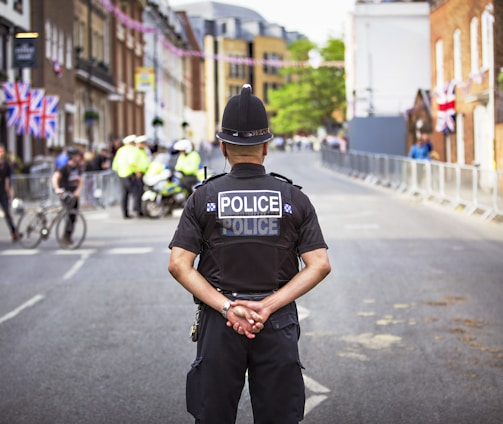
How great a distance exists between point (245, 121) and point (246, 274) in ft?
2.04

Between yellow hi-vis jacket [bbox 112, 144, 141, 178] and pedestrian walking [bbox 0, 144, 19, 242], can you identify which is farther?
yellow hi-vis jacket [bbox 112, 144, 141, 178]

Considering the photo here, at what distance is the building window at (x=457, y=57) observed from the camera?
34.0 m

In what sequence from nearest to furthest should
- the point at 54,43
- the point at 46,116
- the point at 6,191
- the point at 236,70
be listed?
1. the point at 6,191
2. the point at 46,116
3. the point at 54,43
4. the point at 236,70

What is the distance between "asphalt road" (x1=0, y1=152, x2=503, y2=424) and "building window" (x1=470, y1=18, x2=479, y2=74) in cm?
1500

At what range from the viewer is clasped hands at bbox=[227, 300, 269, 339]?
4.07m

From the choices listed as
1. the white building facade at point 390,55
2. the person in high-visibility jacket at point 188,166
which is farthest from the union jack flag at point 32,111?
the white building facade at point 390,55

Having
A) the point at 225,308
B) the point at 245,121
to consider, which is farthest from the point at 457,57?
the point at 225,308

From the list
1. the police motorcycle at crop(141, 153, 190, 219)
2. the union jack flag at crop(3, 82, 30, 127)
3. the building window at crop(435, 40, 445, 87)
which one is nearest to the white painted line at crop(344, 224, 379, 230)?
the police motorcycle at crop(141, 153, 190, 219)

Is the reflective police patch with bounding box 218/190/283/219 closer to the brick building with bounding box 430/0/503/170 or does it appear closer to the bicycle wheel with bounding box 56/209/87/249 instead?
the bicycle wheel with bounding box 56/209/87/249

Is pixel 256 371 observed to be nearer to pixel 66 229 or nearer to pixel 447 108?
pixel 66 229

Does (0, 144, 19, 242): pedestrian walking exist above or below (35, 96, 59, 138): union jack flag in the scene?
below

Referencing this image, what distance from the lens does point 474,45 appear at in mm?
32156

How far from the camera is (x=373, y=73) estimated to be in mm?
56250

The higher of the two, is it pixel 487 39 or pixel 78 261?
pixel 487 39
